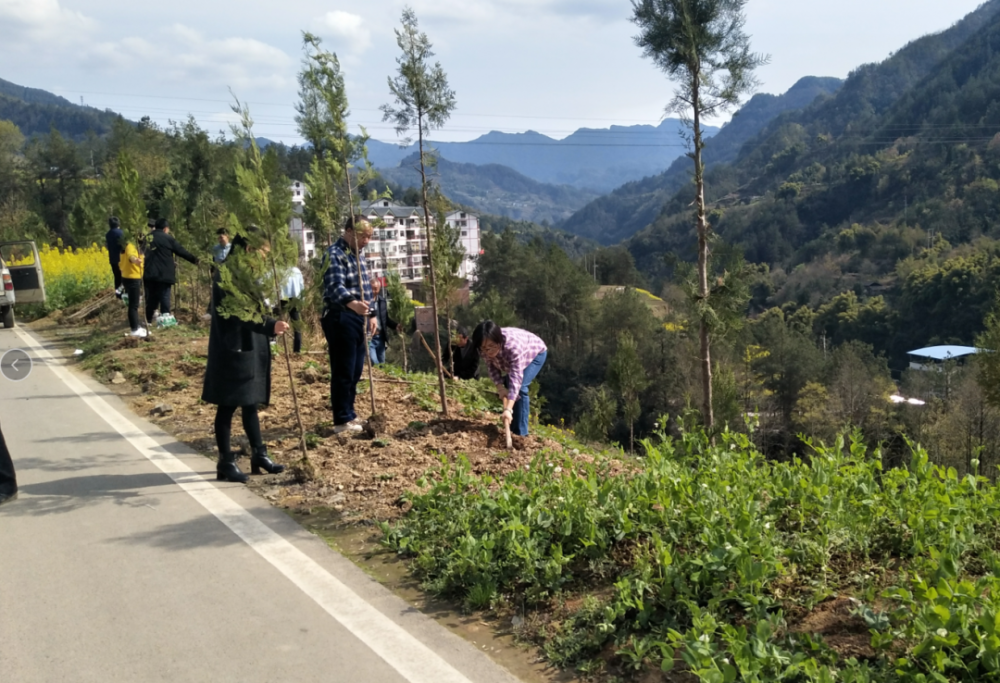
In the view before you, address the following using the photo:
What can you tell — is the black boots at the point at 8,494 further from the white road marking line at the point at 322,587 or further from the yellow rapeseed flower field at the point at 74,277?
the yellow rapeseed flower field at the point at 74,277

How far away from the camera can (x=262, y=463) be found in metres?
6.09

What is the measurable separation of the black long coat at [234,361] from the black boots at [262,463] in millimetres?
425

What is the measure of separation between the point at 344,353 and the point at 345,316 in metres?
0.33

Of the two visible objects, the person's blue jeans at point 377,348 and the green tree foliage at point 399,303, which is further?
the green tree foliage at point 399,303

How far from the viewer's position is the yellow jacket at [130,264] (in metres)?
12.3

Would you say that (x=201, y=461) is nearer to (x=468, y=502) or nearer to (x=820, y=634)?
(x=468, y=502)

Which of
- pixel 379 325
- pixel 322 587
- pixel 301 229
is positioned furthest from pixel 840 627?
pixel 301 229

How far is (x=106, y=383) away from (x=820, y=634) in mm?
9758

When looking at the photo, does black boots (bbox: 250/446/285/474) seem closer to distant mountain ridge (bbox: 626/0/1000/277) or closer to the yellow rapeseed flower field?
the yellow rapeseed flower field

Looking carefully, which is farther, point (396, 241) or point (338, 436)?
point (396, 241)

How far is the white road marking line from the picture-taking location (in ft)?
11.0

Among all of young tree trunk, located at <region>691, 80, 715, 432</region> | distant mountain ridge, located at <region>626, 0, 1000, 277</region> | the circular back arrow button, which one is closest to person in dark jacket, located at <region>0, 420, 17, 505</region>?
the circular back arrow button

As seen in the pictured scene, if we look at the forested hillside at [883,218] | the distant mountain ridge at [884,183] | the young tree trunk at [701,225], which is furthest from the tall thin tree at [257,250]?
the distant mountain ridge at [884,183]

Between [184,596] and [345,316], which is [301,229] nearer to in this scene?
[345,316]
